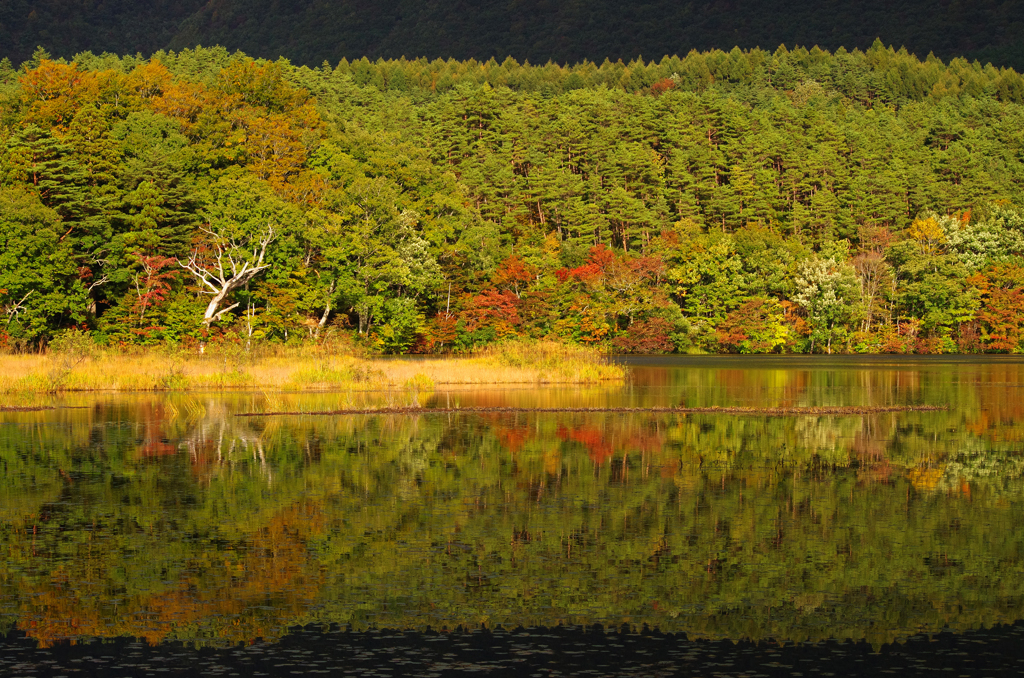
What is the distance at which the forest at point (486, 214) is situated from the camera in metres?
69.7

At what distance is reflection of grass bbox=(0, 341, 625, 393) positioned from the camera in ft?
150

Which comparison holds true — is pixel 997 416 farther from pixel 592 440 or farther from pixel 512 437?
pixel 512 437

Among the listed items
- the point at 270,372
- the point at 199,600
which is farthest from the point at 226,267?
the point at 199,600

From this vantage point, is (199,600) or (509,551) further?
(509,551)

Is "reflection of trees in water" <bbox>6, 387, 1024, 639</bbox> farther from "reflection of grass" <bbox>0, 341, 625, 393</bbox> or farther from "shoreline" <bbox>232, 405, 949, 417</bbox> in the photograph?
"reflection of grass" <bbox>0, 341, 625, 393</bbox>

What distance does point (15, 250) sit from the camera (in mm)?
63000

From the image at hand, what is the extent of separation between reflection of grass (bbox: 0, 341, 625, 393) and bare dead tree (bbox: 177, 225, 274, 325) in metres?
18.2

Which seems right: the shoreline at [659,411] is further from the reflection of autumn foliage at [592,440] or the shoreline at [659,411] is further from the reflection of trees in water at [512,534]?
the reflection of trees in water at [512,534]

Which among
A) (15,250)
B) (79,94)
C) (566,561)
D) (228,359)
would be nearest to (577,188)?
(79,94)

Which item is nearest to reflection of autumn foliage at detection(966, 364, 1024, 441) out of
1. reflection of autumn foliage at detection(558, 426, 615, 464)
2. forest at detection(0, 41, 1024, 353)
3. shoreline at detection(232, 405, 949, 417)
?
shoreline at detection(232, 405, 949, 417)

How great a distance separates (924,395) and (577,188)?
63.3m

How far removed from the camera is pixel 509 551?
16.2 meters

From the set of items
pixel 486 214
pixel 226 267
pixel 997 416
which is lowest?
pixel 997 416

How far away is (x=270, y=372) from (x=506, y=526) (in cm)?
3035
